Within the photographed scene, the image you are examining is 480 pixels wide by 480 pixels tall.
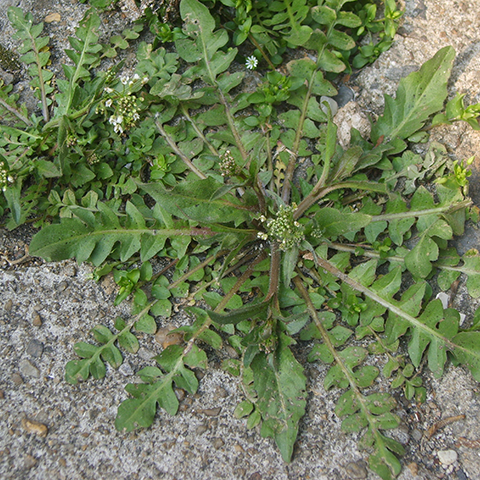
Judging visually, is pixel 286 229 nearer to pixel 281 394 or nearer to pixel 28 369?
pixel 281 394

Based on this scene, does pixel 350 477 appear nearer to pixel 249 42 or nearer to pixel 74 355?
pixel 74 355

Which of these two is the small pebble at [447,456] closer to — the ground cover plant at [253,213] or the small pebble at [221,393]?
the ground cover plant at [253,213]

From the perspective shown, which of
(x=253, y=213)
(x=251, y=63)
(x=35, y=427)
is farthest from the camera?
(x=251, y=63)

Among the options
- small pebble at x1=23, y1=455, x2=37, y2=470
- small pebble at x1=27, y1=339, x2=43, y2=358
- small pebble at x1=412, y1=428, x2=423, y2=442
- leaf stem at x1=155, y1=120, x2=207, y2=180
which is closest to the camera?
small pebble at x1=23, y1=455, x2=37, y2=470

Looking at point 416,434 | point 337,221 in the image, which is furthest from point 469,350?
point 337,221

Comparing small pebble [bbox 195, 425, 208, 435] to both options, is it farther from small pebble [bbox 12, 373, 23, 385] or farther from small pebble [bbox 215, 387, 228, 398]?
small pebble [bbox 12, 373, 23, 385]

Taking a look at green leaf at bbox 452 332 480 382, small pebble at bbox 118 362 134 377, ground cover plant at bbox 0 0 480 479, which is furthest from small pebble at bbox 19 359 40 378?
green leaf at bbox 452 332 480 382

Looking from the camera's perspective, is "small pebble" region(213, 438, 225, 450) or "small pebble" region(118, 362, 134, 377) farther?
"small pebble" region(118, 362, 134, 377)

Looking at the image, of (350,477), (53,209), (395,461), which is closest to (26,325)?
(53,209)
